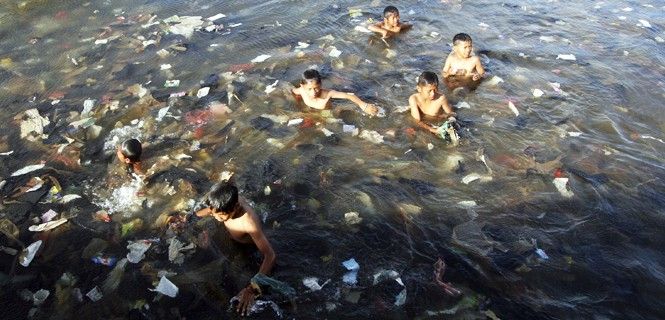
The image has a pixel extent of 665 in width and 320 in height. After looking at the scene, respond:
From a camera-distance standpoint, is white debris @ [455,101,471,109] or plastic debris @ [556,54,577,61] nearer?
white debris @ [455,101,471,109]

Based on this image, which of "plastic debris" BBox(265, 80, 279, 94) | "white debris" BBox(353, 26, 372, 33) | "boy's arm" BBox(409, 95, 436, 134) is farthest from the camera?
"white debris" BBox(353, 26, 372, 33)

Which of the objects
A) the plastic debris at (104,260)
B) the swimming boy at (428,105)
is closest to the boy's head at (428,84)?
the swimming boy at (428,105)

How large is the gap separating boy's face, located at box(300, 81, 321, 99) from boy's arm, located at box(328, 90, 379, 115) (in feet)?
0.82

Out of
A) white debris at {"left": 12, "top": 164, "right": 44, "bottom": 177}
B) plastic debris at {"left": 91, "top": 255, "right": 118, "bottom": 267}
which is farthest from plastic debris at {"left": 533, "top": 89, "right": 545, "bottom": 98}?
white debris at {"left": 12, "top": 164, "right": 44, "bottom": 177}

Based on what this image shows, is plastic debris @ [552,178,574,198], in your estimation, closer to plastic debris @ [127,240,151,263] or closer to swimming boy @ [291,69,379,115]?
swimming boy @ [291,69,379,115]

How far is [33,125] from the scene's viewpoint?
20.4 feet

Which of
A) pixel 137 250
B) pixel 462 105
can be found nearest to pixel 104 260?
pixel 137 250

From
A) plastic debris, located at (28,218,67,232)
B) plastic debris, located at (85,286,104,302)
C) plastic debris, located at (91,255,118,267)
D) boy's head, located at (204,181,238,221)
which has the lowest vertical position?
plastic debris, located at (85,286,104,302)

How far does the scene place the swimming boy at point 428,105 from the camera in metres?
5.83

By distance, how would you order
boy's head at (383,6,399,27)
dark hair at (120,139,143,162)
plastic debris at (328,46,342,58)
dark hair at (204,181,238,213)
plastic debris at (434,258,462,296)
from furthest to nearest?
boy's head at (383,6,399,27)
plastic debris at (328,46,342,58)
dark hair at (120,139,143,162)
plastic debris at (434,258,462,296)
dark hair at (204,181,238,213)

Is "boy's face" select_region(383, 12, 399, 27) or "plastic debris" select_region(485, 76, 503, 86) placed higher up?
"boy's face" select_region(383, 12, 399, 27)

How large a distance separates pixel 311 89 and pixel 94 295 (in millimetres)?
3487

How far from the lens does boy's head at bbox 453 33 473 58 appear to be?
6.64 meters

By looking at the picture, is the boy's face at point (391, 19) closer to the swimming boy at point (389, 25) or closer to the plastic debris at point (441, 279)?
the swimming boy at point (389, 25)
